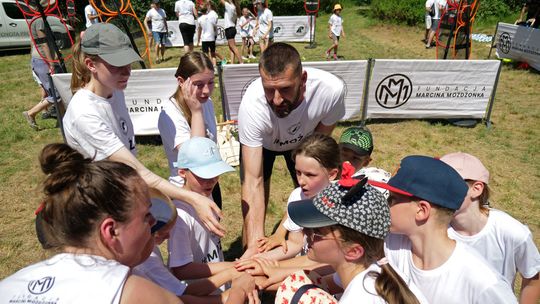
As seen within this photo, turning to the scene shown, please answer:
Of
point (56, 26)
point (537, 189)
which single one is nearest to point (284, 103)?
point (537, 189)

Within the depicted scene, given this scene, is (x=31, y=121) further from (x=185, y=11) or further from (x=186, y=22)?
(x=185, y=11)

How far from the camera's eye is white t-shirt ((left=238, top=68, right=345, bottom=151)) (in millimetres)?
3166

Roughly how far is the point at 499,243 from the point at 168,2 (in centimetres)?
2479

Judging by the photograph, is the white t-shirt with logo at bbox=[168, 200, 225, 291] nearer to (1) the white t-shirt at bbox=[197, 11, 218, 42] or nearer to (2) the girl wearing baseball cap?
(2) the girl wearing baseball cap

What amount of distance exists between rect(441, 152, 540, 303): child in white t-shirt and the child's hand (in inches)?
47.3

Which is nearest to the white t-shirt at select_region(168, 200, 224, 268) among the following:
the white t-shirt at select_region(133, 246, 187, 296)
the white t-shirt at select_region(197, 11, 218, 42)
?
the white t-shirt at select_region(133, 246, 187, 296)

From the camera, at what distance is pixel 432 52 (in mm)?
14625

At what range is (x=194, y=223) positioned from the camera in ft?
8.02

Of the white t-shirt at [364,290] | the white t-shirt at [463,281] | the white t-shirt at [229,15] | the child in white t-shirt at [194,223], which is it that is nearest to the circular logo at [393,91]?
the child in white t-shirt at [194,223]

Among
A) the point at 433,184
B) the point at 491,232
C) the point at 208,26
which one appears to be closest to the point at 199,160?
the point at 433,184

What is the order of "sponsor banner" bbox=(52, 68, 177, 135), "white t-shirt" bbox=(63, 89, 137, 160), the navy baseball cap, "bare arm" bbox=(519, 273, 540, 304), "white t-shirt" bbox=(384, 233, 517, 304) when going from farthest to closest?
"sponsor banner" bbox=(52, 68, 177, 135), "white t-shirt" bbox=(63, 89, 137, 160), "bare arm" bbox=(519, 273, 540, 304), the navy baseball cap, "white t-shirt" bbox=(384, 233, 517, 304)

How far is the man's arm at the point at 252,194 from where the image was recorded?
10.0 feet

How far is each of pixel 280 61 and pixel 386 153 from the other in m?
4.60

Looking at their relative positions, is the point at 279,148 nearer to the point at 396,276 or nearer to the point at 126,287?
the point at 396,276
